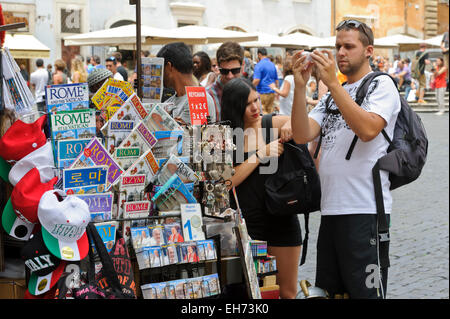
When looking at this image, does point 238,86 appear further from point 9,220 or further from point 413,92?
point 413,92

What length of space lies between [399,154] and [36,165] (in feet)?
4.98

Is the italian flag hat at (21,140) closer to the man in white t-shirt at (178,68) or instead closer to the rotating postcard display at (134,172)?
the rotating postcard display at (134,172)

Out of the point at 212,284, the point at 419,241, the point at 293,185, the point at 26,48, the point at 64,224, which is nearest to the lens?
the point at 64,224

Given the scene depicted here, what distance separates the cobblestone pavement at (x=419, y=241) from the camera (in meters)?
5.30

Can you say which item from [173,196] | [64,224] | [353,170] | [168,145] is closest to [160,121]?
[168,145]

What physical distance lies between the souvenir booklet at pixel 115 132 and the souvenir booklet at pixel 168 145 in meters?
0.16

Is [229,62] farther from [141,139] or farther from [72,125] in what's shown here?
[72,125]

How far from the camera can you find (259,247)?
10.4 ft

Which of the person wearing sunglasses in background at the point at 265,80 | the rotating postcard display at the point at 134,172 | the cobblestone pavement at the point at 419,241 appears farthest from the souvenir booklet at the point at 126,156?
the person wearing sunglasses in background at the point at 265,80

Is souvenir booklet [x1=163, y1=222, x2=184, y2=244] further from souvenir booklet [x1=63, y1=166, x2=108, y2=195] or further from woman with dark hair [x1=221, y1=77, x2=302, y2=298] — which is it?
woman with dark hair [x1=221, y1=77, x2=302, y2=298]

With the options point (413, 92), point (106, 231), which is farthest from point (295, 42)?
point (106, 231)

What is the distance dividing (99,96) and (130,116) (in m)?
0.18

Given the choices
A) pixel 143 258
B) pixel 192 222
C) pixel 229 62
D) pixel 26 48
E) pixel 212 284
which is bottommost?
pixel 212 284

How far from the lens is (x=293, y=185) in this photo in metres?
3.69
